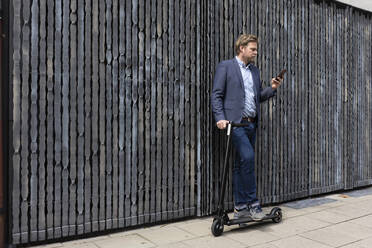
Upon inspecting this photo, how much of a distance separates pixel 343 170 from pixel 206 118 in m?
2.93

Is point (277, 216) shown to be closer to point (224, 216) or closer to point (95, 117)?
point (224, 216)

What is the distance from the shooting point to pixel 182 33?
13.6 ft

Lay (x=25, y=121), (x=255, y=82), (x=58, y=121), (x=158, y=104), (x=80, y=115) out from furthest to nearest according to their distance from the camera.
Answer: (x=255, y=82) < (x=158, y=104) < (x=80, y=115) < (x=58, y=121) < (x=25, y=121)

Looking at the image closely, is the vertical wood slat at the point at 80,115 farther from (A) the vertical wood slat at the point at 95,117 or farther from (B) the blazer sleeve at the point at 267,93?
(B) the blazer sleeve at the point at 267,93

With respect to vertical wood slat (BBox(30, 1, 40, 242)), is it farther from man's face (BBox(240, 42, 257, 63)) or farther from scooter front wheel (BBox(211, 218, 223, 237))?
man's face (BBox(240, 42, 257, 63))

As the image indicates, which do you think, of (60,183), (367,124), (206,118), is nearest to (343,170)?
(367,124)

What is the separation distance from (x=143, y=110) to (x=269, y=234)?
5.85ft

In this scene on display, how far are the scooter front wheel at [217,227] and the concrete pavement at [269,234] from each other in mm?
53

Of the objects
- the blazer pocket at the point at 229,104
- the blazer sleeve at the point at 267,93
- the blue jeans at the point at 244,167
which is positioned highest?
the blazer sleeve at the point at 267,93

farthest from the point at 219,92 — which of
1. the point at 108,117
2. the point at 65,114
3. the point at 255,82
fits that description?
the point at 65,114

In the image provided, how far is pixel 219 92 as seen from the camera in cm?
398

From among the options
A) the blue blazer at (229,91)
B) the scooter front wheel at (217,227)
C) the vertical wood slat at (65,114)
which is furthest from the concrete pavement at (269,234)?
the blue blazer at (229,91)

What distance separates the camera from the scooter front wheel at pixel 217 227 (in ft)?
11.7

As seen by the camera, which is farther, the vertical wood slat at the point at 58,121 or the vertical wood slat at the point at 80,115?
the vertical wood slat at the point at 80,115
